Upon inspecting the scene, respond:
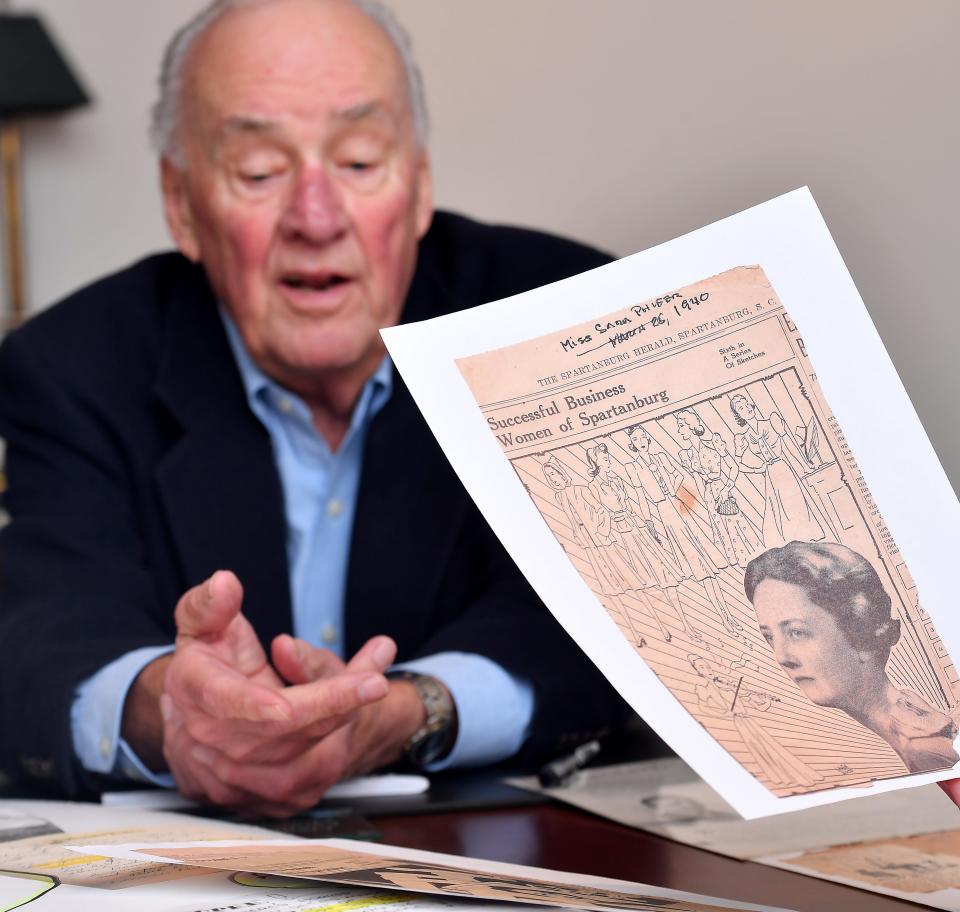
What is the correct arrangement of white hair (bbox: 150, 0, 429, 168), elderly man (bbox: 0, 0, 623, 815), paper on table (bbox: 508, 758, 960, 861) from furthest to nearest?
white hair (bbox: 150, 0, 429, 168) → elderly man (bbox: 0, 0, 623, 815) → paper on table (bbox: 508, 758, 960, 861)

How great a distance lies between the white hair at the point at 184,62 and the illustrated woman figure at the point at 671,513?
0.87 meters

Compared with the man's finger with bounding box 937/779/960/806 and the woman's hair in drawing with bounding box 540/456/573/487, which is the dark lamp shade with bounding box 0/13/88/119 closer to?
the woman's hair in drawing with bounding box 540/456/573/487

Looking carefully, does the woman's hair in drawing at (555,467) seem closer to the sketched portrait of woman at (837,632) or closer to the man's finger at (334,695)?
the sketched portrait of woman at (837,632)

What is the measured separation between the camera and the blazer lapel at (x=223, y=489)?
123 centimetres

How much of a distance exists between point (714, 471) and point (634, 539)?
5cm

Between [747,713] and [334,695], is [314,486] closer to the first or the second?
[334,695]

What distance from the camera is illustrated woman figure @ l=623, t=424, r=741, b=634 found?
1.85ft

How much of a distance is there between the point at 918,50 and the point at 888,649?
0.78 metres

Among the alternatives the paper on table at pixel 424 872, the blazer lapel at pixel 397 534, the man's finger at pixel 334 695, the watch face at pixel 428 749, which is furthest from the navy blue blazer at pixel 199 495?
the paper on table at pixel 424 872

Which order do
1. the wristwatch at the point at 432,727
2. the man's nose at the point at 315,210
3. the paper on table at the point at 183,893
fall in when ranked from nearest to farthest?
the paper on table at the point at 183,893, the wristwatch at the point at 432,727, the man's nose at the point at 315,210

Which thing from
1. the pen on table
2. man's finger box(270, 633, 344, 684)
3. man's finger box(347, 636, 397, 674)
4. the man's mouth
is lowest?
the pen on table

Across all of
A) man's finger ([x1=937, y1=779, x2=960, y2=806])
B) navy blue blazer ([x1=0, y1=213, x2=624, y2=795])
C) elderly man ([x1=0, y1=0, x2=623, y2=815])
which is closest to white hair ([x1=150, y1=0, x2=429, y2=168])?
elderly man ([x1=0, y1=0, x2=623, y2=815])

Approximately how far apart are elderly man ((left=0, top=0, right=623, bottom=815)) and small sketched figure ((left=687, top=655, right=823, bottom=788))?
441 mm

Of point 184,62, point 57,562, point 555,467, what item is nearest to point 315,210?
point 184,62
